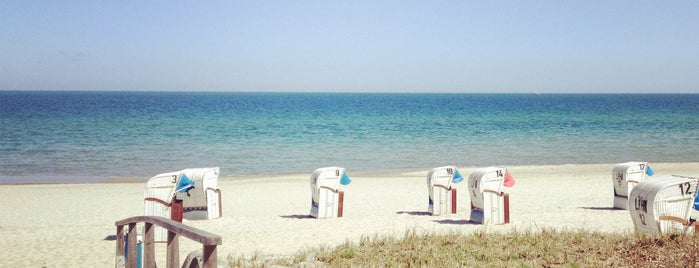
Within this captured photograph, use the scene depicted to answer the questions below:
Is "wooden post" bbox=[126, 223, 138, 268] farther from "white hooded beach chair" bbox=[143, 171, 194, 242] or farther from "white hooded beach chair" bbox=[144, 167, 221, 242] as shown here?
"white hooded beach chair" bbox=[143, 171, 194, 242]

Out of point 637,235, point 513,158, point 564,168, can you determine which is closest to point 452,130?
point 513,158

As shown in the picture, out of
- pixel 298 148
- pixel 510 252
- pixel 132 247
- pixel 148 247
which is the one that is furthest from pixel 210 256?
pixel 298 148

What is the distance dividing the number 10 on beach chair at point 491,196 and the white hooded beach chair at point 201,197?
17.9 feet

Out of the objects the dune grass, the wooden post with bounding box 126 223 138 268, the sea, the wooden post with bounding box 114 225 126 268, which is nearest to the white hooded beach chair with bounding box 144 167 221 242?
the wooden post with bounding box 114 225 126 268

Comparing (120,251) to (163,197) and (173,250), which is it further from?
(163,197)

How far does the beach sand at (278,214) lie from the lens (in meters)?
11.4

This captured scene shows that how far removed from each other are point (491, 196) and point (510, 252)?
5243mm

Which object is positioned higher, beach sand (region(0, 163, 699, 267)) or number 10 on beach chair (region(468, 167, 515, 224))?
number 10 on beach chair (region(468, 167, 515, 224))

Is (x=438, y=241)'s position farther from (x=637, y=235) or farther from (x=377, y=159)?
(x=377, y=159)

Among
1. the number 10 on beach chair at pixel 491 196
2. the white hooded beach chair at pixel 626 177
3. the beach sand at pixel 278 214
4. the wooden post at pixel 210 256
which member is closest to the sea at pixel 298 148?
the beach sand at pixel 278 214

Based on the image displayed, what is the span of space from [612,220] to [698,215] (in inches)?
76.2

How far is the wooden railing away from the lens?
5.18 m

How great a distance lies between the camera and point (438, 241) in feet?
28.4

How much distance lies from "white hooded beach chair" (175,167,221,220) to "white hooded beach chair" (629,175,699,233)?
8.27m
